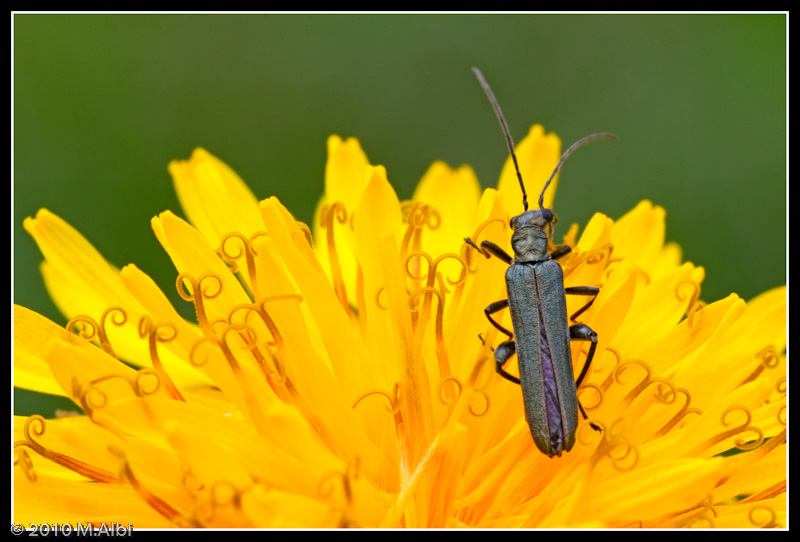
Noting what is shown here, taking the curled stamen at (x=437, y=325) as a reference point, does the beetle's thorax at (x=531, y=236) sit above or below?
above

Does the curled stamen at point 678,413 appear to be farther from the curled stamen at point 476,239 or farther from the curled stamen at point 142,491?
the curled stamen at point 142,491

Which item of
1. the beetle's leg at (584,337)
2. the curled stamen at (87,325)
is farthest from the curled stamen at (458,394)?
the curled stamen at (87,325)

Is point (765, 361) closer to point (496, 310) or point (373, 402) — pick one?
point (496, 310)

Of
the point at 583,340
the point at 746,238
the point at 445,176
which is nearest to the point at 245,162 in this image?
the point at 445,176

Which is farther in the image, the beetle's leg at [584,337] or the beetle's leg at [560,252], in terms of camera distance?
the beetle's leg at [560,252]

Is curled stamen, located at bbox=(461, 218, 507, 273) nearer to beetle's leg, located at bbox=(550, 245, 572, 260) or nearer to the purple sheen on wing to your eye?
beetle's leg, located at bbox=(550, 245, 572, 260)

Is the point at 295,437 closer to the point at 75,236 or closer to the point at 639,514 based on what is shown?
the point at 639,514
